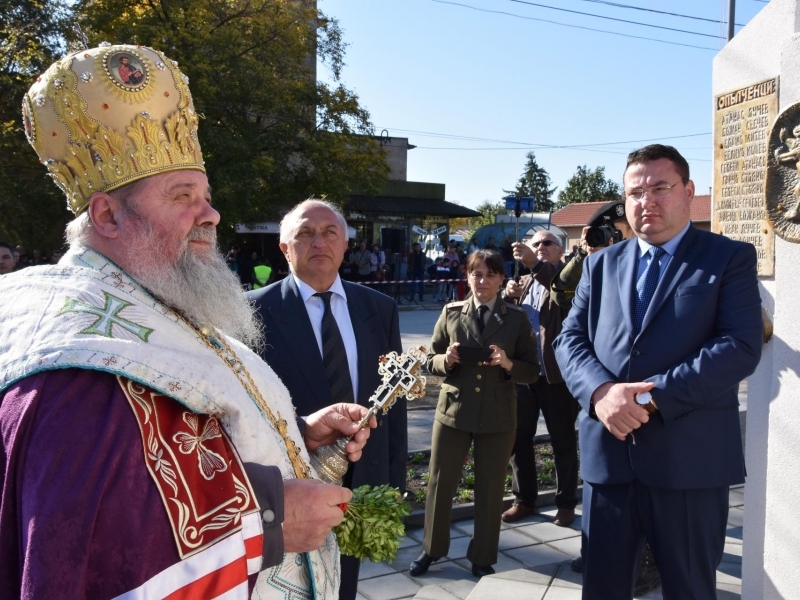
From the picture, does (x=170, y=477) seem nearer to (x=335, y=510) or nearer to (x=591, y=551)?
(x=335, y=510)

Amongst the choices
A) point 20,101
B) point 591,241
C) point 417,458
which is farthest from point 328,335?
point 20,101

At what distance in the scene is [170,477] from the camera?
142 cm

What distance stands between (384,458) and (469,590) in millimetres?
1347

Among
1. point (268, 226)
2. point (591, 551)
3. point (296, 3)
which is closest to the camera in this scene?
point (591, 551)

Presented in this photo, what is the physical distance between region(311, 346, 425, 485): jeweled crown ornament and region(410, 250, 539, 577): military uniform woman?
228cm

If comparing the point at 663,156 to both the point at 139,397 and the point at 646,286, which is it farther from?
the point at 139,397

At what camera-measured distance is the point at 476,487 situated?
15.3 ft

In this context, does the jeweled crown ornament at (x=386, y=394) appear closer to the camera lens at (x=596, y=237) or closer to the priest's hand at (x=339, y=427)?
the priest's hand at (x=339, y=427)

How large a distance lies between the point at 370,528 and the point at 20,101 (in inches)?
704

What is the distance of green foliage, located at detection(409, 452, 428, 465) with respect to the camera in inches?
267

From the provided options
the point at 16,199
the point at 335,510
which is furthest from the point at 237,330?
the point at 16,199

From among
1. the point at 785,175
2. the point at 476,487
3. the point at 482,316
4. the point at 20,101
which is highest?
the point at 20,101

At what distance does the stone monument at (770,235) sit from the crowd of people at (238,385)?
588 mm

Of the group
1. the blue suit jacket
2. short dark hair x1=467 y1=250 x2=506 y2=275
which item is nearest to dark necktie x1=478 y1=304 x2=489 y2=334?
short dark hair x1=467 y1=250 x2=506 y2=275
